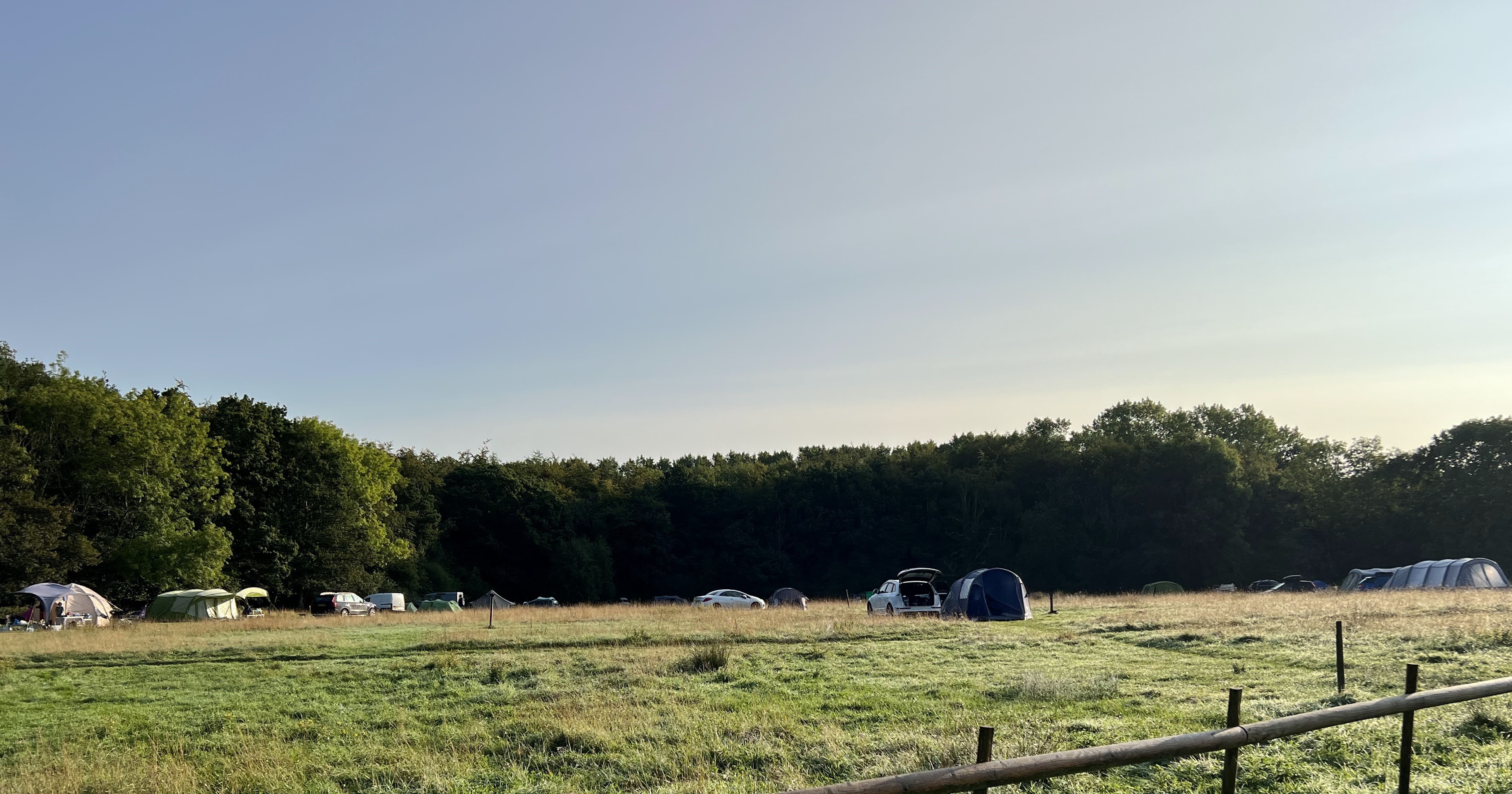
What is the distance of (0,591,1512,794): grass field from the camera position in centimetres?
862

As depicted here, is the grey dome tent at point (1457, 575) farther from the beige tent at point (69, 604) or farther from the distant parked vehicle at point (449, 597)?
the beige tent at point (69, 604)

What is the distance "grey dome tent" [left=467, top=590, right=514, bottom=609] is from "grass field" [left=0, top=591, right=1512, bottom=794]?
99.9 ft

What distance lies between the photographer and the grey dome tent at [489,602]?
181ft

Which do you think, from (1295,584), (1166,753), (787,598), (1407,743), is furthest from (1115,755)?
(1295,584)

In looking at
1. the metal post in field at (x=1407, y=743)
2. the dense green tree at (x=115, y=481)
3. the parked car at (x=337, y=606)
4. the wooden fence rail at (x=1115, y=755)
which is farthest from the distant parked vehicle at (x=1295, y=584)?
the dense green tree at (x=115, y=481)

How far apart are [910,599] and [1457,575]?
23288 mm

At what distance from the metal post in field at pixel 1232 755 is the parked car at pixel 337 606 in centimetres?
4273

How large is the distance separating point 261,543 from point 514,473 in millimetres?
21175

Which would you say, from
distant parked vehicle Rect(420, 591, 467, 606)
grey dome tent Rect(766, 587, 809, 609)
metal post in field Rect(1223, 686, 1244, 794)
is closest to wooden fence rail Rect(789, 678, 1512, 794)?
metal post in field Rect(1223, 686, 1244, 794)

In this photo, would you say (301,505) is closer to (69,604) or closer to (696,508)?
(69,604)

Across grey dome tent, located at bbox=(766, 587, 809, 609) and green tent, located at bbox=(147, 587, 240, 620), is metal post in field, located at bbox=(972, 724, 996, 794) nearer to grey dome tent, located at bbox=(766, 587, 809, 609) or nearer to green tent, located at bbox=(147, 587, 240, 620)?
green tent, located at bbox=(147, 587, 240, 620)

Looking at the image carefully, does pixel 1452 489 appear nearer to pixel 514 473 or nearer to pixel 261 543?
pixel 514 473

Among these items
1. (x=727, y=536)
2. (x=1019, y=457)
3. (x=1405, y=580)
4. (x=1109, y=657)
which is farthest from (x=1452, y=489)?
(x=1109, y=657)

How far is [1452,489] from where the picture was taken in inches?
2330
